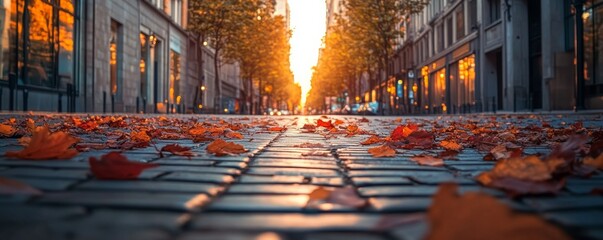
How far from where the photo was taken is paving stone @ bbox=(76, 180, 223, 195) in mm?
2420

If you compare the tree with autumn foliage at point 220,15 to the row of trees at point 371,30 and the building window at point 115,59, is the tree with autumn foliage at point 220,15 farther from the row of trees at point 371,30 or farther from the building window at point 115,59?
the row of trees at point 371,30

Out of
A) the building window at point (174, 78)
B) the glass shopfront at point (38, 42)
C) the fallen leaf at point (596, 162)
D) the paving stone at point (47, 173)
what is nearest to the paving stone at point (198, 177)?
the paving stone at point (47, 173)

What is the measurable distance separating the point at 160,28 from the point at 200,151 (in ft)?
110

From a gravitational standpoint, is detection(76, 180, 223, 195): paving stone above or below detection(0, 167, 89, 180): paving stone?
below

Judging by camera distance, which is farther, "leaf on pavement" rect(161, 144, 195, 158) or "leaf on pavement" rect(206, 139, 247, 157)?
"leaf on pavement" rect(206, 139, 247, 157)

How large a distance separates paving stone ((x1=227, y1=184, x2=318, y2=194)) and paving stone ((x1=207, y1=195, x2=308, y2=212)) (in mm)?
119

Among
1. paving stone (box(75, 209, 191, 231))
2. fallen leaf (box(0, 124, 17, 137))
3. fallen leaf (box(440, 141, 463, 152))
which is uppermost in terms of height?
fallen leaf (box(0, 124, 17, 137))

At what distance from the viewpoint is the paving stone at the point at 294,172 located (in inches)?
128

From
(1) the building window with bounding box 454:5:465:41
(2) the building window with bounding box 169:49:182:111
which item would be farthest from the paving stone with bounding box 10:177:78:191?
(2) the building window with bounding box 169:49:182:111

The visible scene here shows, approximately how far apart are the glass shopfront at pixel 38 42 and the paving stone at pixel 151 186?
17.0m

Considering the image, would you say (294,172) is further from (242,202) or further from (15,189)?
(15,189)

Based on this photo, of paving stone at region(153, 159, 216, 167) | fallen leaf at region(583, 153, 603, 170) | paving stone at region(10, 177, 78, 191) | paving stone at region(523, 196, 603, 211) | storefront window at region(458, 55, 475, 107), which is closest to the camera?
paving stone at region(523, 196, 603, 211)

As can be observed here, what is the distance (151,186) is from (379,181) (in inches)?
48.7

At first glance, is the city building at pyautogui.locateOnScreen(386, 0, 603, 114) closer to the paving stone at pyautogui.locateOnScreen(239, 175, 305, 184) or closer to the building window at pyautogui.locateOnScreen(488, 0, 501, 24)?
the building window at pyautogui.locateOnScreen(488, 0, 501, 24)
